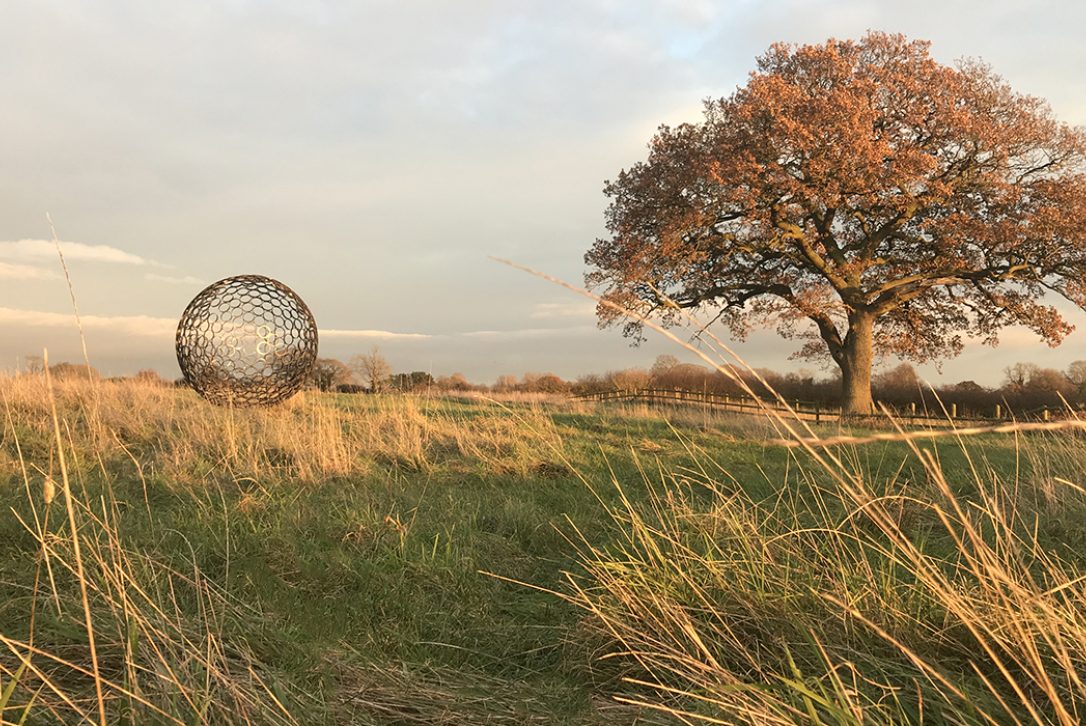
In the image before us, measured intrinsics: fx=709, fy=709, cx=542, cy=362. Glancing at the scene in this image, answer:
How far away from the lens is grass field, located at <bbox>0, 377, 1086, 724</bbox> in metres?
2.31

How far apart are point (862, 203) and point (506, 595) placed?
17731mm

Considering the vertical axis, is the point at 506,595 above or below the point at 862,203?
below

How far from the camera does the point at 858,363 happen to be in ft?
66.3

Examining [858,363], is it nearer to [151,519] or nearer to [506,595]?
[506,595]

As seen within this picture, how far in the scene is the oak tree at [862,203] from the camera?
17750mm

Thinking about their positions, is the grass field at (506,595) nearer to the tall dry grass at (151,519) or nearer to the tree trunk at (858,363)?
the tall dry grass at (151,519)

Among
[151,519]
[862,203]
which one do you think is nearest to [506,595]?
[151,519]

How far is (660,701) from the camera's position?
2.65 meters

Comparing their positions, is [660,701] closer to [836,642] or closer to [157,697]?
[836,642]

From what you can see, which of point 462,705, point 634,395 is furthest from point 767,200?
point 462,705

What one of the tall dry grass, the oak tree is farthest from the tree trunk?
the tall dry grass

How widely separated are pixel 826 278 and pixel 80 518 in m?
20.1

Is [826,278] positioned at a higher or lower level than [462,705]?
higher

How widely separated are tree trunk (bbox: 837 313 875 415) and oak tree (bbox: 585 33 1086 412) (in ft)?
0.14
